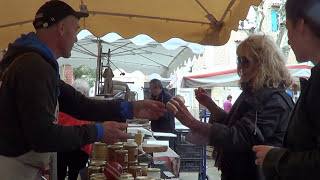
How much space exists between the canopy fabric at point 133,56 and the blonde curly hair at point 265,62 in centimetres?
392

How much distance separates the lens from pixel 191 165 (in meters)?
7.01

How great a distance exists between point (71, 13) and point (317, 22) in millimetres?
1408

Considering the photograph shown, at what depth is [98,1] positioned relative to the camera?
385 centimetres

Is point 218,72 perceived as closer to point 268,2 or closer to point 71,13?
point 71,13

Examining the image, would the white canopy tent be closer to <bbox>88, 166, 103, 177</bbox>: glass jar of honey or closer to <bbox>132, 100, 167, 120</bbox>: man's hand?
<bbox>132, 100, 167, 120</bbox>: man's hand

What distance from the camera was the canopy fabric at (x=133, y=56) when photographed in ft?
23.6

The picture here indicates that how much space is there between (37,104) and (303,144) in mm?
1243

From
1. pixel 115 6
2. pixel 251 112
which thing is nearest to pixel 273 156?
pixel 251 112

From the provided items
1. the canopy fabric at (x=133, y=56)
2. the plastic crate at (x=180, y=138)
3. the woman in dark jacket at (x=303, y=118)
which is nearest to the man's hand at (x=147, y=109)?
the woman in dark jacket at (x=303, y=118)

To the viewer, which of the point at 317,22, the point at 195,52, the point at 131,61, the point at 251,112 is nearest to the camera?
the point at 317,22

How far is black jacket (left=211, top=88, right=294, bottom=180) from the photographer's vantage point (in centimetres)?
228

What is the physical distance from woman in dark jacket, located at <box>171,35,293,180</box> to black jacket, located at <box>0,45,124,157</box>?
852 millimetres

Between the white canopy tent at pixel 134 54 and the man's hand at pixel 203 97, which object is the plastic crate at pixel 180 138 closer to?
the white canopy tent at pixel 134 54

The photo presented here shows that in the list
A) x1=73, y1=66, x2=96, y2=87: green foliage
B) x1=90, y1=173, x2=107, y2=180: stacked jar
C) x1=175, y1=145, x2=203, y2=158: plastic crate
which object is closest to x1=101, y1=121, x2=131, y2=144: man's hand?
x1=90, y1=173, x2=107, y2=180: stacked jar
